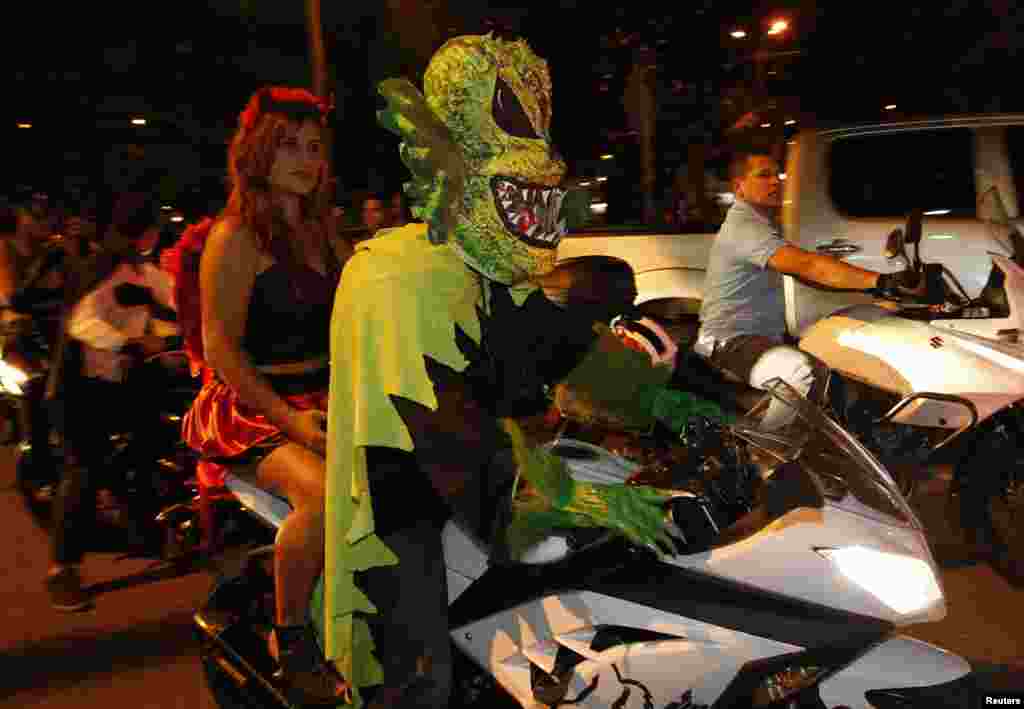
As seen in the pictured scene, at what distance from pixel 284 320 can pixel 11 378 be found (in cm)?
389

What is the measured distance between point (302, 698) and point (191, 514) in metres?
2.12

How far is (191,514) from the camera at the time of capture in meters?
4.50

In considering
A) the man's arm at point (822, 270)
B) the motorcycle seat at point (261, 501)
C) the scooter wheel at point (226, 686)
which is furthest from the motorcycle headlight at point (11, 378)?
the man's arm at point (822, 270)

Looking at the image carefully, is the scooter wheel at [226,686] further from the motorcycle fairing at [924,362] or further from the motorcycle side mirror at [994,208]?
the motorcycle side mirror at [994,208]

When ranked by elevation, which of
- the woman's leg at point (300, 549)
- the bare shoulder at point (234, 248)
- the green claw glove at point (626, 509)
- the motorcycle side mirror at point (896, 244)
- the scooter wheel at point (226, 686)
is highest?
the bare shoulder at point (234, 248)

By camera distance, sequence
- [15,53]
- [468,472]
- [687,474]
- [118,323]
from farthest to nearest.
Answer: [15,53] → [118,323] → [687,474] → [468,472]

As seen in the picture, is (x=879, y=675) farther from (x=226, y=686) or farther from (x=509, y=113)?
(x=226, y=686)

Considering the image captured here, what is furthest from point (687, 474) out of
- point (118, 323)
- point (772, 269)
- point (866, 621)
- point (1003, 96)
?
point (1003, 96)

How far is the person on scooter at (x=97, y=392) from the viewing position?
16.1ft

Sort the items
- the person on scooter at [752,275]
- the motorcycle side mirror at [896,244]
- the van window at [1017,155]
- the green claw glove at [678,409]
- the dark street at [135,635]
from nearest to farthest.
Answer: the green claw glove at [678,409] < the dark street at [135,635] < the motorcycle side mirror at [896,244] < the person on scooter at [752,275] < the van window at [1017,155]

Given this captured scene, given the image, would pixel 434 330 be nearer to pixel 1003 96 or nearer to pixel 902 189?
pixel 902 189

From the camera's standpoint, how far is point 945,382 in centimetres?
441

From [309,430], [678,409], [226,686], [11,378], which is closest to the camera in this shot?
[678,409]

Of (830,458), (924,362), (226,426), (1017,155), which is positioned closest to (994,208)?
(924,362)
